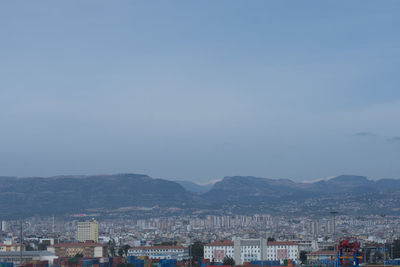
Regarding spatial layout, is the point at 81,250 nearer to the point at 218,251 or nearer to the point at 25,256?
the point at 25,256

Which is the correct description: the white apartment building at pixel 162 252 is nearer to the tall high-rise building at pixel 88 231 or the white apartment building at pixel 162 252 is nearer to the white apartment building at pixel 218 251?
the white apartment building at pixel 218 251

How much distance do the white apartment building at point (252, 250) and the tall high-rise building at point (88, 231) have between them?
32.0 metres

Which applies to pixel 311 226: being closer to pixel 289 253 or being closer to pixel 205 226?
pixel 205 226

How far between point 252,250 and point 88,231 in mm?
38373

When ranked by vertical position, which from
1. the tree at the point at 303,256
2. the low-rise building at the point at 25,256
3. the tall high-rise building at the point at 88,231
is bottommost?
the tree at the point at 303,256

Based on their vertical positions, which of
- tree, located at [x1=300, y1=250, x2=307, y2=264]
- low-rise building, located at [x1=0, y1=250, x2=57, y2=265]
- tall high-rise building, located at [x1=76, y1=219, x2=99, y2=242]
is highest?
tall high-rise building, located at [x1=76, y1=219, x2=99, y2=242]

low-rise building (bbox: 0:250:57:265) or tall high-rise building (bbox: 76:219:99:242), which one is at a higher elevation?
tall high-rise building (bbox: 76:219:99:242)

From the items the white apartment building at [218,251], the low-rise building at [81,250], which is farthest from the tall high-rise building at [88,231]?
the white apartment building at [218,251]

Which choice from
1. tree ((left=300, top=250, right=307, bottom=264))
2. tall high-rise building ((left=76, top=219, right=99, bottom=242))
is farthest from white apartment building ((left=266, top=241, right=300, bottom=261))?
tall high-rise building ((left=76, top=219, right=99, bottom=242))

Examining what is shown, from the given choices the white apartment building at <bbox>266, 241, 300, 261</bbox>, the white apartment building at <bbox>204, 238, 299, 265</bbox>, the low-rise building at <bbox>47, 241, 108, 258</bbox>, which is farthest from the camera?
the white apartment building at <bbox>204, 238, 299, 265</bbox>

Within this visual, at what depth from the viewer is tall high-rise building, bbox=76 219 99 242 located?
10764 cm

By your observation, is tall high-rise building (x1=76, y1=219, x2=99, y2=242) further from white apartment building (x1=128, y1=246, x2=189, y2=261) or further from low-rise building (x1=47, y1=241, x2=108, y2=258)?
low-rise building (x1=47, y1=241, x2=108, y2=258)

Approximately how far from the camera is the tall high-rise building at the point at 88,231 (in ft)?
353

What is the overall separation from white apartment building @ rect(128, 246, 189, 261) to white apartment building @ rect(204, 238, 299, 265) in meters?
3.10
